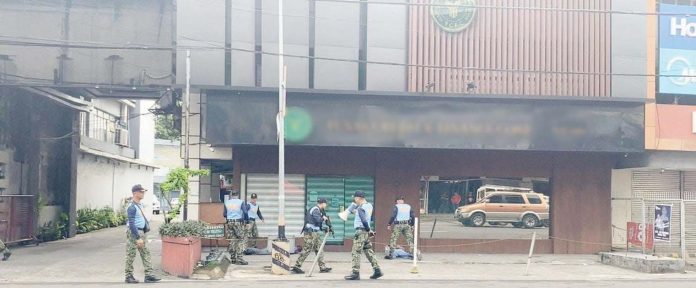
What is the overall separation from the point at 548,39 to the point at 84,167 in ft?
59.3

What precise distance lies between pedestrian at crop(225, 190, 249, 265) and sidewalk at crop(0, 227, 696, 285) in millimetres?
442

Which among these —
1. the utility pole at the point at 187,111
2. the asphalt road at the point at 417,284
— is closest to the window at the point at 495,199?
the asphalt road at the point at 417,284

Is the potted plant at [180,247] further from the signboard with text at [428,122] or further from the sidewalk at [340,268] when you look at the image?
the signboard with text at [428,122]

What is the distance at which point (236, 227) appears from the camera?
17.1m

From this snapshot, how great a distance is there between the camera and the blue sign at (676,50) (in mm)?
19078

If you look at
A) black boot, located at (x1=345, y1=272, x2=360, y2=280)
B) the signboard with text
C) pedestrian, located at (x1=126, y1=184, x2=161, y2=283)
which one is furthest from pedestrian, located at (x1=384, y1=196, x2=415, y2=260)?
pedestrian, located at (x1=126, y1=184, x2=161, y2=283)

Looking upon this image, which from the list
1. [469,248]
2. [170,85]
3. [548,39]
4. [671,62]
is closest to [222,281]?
[170,85]

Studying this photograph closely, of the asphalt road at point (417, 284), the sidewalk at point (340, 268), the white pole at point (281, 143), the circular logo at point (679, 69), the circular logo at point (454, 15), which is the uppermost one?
the circular logo at point (454, 15)

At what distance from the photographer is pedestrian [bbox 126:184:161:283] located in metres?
13.6

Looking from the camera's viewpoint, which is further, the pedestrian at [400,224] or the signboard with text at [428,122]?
the pedestrian at [400,224]

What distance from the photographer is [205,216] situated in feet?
64.4

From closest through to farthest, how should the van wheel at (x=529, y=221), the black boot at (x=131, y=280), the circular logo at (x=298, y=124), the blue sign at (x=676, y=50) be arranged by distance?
the black boot at (x=131, y=280) < the circular logo at (x=298, y=124) < the blue sign at (x=676, y=50) < the van wheel at (x=529, y=221)

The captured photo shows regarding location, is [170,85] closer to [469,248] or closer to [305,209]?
[305,209]

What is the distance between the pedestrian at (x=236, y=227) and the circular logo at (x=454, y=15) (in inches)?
274
